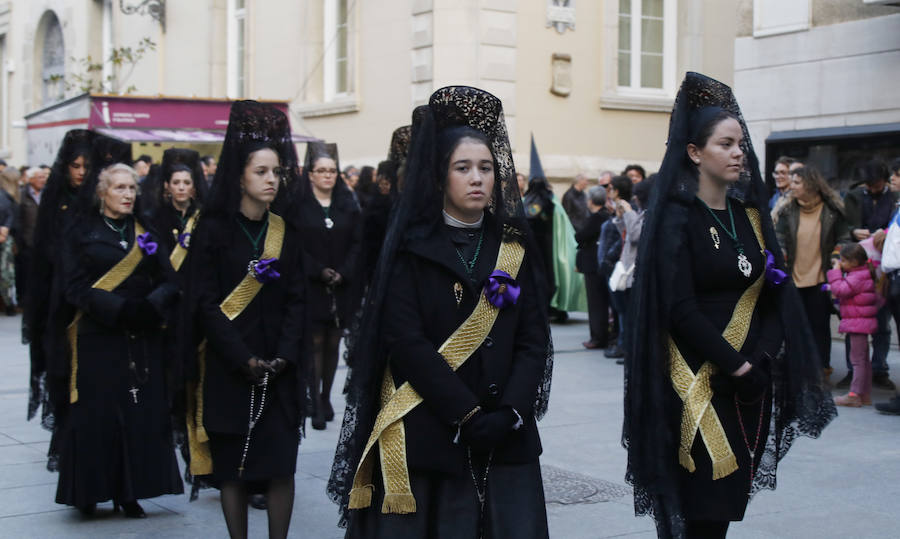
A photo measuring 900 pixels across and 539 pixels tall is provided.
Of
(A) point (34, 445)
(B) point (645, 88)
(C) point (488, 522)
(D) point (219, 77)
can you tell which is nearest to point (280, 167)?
(C) point (488, 522)

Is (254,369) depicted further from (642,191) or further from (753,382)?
(642,191)

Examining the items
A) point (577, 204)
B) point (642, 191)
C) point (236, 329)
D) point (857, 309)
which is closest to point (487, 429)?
point (236, 329)

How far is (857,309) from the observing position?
399 inches

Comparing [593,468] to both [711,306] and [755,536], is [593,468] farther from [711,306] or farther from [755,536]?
[711,306]

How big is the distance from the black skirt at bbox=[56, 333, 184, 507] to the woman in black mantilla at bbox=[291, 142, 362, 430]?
2.43 m

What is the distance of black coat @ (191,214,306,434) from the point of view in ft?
18.0

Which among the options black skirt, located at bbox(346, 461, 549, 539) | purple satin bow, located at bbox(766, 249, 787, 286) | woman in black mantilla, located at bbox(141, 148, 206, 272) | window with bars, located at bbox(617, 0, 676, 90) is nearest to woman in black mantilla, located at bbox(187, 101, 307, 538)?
black skirt, located at bbox(346, 461, 549, 539)

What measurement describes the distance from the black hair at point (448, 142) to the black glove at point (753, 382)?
4.09 feet

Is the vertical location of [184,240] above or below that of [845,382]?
above

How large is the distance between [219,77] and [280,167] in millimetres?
19515

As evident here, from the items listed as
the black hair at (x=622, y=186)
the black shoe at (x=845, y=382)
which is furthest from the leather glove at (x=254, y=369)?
the black hair at (x=622, y=186)

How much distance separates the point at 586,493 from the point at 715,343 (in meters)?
2.79

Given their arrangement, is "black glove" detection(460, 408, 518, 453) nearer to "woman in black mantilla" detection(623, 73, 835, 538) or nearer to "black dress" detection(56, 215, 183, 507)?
"woman in black mantilla" detection(623, 73, 835, 538)

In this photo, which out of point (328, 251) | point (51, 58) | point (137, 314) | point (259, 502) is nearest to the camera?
point (137, 314)
